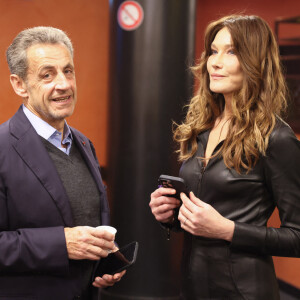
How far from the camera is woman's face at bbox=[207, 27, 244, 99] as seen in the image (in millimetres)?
1927

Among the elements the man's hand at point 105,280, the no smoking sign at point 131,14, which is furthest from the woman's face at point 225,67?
the no smoking sign at point 131,14

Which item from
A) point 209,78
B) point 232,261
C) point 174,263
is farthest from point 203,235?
point 174,263

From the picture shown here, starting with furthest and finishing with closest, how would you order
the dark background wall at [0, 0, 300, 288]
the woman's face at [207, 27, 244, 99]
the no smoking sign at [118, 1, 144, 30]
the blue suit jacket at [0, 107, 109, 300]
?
the dark background wall at [0, 0, 300, 288]
the no smoking sign at [118, 1, 144, 30]
the woman's face at [207, 27, 244, 99]
the blue suit jacket at [0, 107, 109, 300]

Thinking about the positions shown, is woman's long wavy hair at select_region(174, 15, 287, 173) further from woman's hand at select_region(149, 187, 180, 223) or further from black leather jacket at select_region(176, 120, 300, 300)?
woman's hand at select_region(149, 187, 180, 223)

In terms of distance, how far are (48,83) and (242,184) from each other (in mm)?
860

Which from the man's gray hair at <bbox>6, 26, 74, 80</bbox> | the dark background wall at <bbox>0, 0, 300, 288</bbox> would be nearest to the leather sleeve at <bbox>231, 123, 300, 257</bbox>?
the man's gray hair at <bbox>6, 26, 74, 80</bbox>

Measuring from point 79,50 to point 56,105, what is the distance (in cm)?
272

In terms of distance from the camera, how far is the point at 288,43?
4.45 meters

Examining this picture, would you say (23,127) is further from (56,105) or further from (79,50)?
(79,50)

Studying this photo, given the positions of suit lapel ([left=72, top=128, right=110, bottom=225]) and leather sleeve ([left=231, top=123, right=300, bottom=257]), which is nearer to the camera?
leather sleeve ([left=231, top=123, right=300, bottom=257])

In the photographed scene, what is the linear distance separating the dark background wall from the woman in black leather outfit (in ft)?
7.73

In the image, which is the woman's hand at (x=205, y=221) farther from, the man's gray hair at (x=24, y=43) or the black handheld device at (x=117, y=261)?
the man's gray hair at (x=24, y=43)

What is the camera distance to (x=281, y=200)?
1.79m

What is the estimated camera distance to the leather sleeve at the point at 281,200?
70.1 inches
